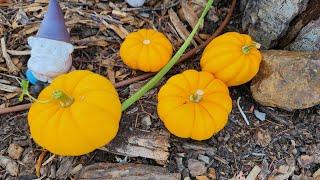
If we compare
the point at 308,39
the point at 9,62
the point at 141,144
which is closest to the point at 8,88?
the point at 9,62

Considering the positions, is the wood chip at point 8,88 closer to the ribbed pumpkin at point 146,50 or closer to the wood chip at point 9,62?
the wood chip at point 9,62

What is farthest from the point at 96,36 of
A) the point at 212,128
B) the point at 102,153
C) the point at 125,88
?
the point at 212,128

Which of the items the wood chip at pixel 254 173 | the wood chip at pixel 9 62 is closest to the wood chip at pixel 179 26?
the wood chip at pixel 254 173

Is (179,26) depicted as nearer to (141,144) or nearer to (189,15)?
(189,15)

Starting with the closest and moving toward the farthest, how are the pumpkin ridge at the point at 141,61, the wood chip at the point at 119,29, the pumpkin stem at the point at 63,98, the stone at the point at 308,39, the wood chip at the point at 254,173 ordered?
the pumpkin stem at the point at 63,98 < the wood chip at the point at 254,173 < the pumpkin ridge at the point at 141,61 < the stone at the point at 308,39 < the wood chip at the point at 119,29

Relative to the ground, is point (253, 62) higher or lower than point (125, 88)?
higher

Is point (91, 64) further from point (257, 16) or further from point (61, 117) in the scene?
point (257, 16)
